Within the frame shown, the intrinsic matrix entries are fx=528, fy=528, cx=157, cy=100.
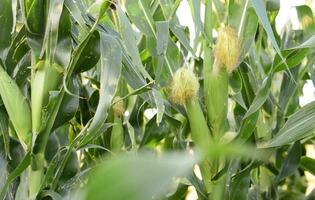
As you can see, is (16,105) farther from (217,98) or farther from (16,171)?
(217,98)

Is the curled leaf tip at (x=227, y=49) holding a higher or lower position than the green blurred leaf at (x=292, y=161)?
higher

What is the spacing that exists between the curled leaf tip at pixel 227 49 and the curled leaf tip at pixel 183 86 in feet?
0.15

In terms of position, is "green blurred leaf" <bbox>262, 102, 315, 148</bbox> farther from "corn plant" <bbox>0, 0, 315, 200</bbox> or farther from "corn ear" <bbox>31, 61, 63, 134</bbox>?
"corn ear" <bbox>31, 61, 63, 134</bbox>

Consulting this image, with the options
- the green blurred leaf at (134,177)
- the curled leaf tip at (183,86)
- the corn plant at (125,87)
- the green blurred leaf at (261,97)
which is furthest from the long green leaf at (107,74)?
the green blurred leaf at (134,177)

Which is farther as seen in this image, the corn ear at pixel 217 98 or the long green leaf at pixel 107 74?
the corn ear at pixel 217 98

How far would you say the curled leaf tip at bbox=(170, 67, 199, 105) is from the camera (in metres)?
0.71

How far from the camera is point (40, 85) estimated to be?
0.67 metres

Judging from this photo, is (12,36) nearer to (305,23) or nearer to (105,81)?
(105,81)

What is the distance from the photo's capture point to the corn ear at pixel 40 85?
2.19 ft

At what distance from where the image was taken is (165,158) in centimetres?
14

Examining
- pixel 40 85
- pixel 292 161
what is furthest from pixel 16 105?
pixel 292 161

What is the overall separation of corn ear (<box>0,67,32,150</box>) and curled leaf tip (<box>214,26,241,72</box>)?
267 millimetres

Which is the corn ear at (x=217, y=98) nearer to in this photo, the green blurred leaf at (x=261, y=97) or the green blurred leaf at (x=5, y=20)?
the green blurred leaf at (x=261, y=97)

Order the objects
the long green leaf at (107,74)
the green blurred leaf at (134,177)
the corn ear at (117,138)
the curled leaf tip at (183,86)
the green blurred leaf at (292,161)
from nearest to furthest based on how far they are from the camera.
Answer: the green blurred leaf at (134,177), the long green leaf at (107,74), the curled leaf tip at (183,86), the corn ear at (117,138), the green blurred leaf at (292,161)
